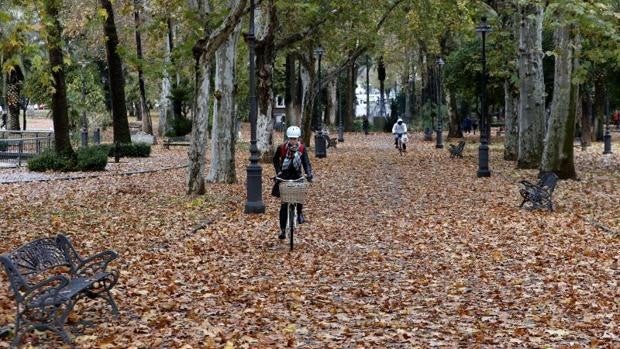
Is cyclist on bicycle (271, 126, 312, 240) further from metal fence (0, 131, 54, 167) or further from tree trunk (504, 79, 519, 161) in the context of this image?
tree trunk (504, 79, 519, 161)

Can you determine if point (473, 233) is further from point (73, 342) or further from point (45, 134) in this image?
point (45, 134)

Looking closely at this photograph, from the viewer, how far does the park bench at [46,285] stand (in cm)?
782

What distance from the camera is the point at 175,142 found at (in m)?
50.9

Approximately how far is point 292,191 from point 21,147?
2389 cm

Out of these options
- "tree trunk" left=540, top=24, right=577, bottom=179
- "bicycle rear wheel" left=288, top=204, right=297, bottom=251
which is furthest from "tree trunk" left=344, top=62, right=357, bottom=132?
"bicycle rear wheel" left=288, top=204, right=297, bottom=251

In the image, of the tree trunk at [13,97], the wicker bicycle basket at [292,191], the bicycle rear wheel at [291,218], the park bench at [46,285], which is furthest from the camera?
the tree trunk at [13,97]

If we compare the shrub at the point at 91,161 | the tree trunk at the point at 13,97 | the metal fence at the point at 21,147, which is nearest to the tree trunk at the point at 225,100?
the shrub at the point at 91,161

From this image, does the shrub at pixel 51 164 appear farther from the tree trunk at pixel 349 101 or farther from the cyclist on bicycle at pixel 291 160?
the tree trunk at pixel 349 101

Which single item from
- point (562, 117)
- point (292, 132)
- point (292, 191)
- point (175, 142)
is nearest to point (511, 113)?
point (562, 117)

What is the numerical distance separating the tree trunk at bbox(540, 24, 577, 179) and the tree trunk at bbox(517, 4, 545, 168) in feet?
8.99

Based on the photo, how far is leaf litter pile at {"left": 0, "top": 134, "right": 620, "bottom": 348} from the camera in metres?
8.90

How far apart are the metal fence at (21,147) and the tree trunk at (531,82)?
18066 millimetres

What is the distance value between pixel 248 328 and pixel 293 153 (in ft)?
17.8

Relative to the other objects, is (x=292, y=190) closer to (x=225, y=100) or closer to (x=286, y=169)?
(x=286, y=169)
